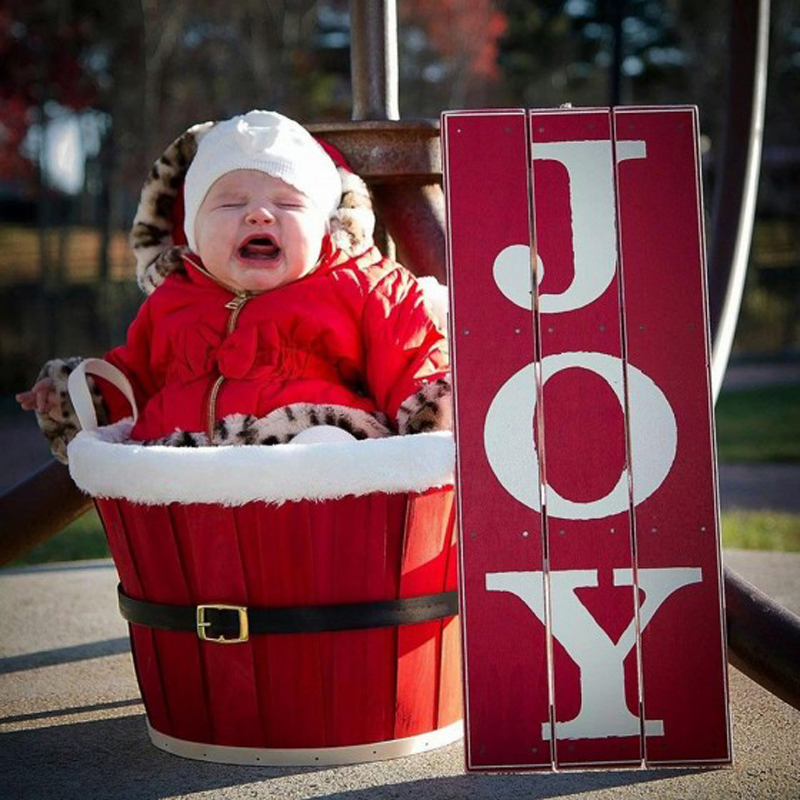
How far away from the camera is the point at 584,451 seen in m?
1.88

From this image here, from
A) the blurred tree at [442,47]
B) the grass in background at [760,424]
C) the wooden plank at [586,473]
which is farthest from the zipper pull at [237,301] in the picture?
the blurred tree at [442,47]

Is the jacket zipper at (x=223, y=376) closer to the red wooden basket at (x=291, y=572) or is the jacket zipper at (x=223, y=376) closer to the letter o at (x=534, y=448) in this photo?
the red wooden basket at (x=291, y=572)

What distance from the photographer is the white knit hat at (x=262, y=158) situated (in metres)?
2.17

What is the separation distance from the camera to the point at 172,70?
52.1 ft

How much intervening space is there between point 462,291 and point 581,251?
0.64 ft

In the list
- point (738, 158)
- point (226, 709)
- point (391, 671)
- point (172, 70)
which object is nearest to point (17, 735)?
point (226, 709)

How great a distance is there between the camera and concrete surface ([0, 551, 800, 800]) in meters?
1.83

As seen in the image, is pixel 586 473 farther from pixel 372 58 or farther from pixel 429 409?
pixel 372 58

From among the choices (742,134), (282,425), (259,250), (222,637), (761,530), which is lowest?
(761,530)

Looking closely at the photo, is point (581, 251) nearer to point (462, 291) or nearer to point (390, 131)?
point (462, 291)

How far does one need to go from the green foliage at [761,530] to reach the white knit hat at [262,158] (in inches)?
101

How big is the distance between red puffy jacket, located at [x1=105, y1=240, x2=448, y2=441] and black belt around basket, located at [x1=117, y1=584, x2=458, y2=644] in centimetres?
33

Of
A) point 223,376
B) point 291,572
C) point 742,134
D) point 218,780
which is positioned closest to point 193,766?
point 218,780

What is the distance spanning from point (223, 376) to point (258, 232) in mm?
255
